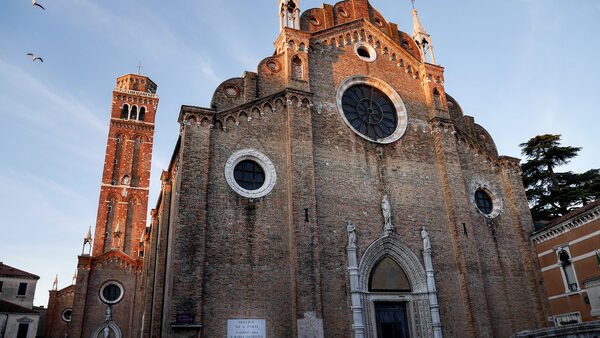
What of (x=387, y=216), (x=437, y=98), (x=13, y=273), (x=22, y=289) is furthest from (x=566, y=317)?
(x=13, y=273)

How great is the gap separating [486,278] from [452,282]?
1.81 m

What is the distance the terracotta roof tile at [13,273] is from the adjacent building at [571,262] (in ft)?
119

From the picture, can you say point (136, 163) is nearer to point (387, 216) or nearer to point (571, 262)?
point (387, 216)

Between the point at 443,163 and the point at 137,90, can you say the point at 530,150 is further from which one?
the point at 137,90

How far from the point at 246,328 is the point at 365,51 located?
44.0 feet

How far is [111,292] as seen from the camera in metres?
28.8

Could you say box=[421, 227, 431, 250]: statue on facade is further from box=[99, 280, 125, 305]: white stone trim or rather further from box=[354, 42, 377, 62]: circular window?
box=[99, 280, 125, 305]: white stone trim

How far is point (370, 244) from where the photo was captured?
1634cm

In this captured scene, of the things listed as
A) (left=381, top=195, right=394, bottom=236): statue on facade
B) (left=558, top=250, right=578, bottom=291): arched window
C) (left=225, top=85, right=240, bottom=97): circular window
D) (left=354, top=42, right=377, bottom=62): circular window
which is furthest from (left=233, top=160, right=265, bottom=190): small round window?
(left=558, top=250, right=578, bottom=291): arched window

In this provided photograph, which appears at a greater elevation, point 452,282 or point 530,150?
point 530,150

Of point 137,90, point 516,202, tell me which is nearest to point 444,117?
point 516,202

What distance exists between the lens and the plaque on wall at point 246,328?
43.9 feet

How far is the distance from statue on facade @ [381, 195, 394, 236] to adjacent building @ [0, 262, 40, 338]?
86.9 feet

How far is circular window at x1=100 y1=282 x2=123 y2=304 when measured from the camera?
28531 millimetres
